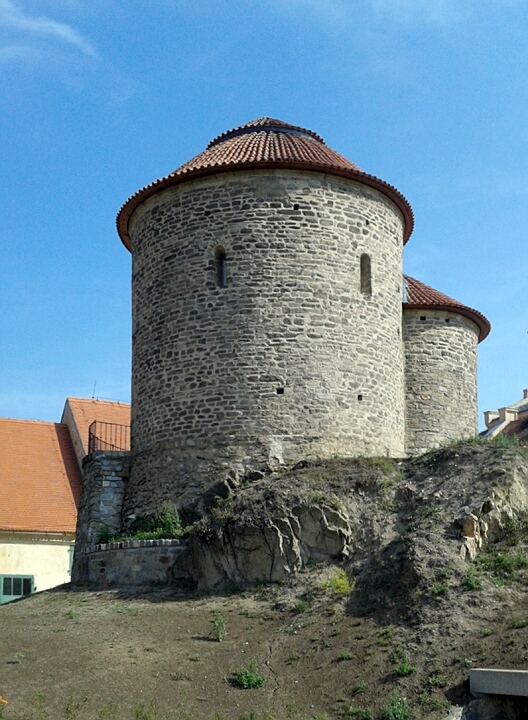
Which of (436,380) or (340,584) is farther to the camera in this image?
(436,380)

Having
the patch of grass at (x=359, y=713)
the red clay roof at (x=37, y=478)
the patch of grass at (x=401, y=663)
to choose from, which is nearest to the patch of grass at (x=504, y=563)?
the patch of grass at (x=401, y=663)

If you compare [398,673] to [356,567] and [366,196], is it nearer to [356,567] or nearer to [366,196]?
[356,567]

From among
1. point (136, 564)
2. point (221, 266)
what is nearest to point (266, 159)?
point (221, 266)

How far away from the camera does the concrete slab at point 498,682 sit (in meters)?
11.7

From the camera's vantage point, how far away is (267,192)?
19969 mm

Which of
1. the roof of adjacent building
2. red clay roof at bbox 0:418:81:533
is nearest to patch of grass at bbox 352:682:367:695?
the roof of adjacent building

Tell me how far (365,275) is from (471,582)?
25.9ft

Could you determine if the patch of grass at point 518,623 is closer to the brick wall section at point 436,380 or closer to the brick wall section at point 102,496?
the brick wall section at point 436,380

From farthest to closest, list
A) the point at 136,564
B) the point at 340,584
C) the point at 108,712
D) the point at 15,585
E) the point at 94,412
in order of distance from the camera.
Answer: the point at 94,412
the point at 15,585
the point at 136,564
the point at 340,584
the point at 108,712

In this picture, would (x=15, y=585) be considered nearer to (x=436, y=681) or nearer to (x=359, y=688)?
(x=359, y=688)

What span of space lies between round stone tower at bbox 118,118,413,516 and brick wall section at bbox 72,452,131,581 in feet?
1.19

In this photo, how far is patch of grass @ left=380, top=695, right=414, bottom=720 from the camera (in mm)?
12219

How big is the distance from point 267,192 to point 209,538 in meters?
7.11

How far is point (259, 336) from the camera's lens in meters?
19.3
